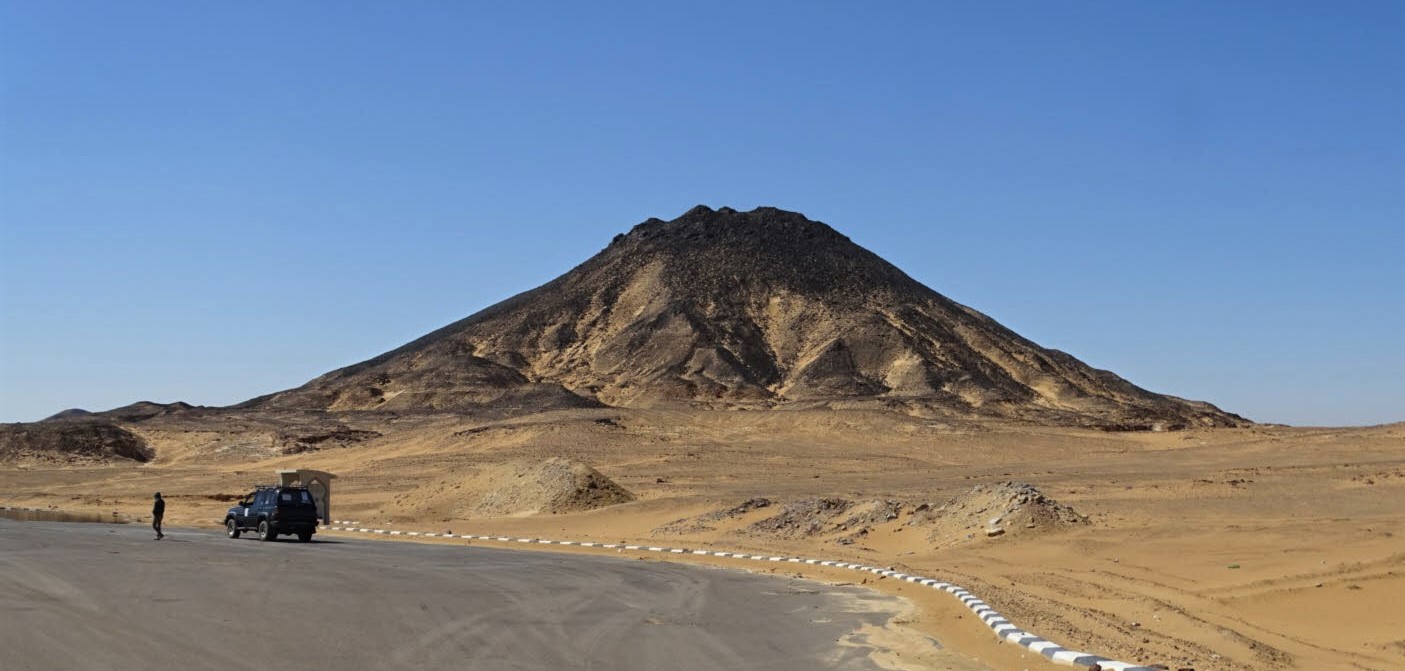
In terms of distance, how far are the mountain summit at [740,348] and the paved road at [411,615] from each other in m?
86.7

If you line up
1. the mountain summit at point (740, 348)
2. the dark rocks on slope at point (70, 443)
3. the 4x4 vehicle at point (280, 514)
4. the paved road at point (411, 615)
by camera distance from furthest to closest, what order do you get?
1. the mountain summit at point (740, 348)
2. the dark rocks on slope at point (70, 443)
3. the 4x4 vehicle at point (280, 514)
4. the paved road at point (411, 615)

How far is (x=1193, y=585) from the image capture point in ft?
75.7

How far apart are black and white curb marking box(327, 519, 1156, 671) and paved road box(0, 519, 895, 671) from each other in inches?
54.5

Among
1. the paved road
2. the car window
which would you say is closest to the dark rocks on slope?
the car window

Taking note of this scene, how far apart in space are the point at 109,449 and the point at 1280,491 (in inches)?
3462

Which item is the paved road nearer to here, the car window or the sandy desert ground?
the sandy desert ground

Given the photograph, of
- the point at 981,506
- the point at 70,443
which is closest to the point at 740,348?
the point at 70,443

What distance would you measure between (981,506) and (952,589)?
1215 cm

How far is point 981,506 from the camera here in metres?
33.1

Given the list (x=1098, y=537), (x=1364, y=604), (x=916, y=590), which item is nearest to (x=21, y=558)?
(x=916, y=590)

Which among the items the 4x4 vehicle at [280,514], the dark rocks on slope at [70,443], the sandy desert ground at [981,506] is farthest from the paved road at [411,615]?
the dark rocks on slope at [70,443]

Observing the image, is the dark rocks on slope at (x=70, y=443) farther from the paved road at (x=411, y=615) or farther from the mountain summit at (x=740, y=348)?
the paved road at (x=411, y=615)

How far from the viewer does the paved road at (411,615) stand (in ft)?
45.0

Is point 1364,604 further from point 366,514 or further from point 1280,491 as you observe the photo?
point 366,514
